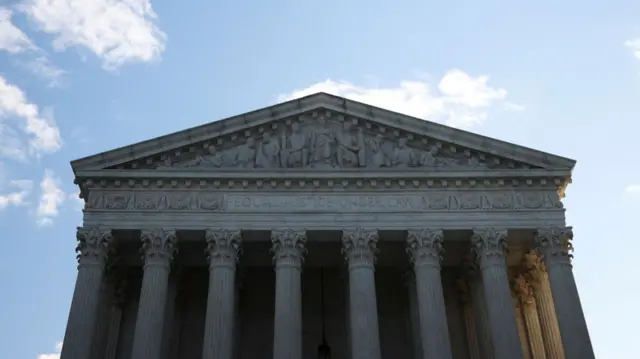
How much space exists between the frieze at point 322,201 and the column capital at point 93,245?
1.12 metres

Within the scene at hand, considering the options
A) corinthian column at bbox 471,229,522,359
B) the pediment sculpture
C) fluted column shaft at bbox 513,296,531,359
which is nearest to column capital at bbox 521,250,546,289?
fluted column shaft at bbox 513,296,531,359

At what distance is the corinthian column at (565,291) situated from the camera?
24391 millimetres

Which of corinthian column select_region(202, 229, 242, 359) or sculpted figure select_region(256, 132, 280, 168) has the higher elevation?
sculpted figure select_region(256, 132, 280, 168)

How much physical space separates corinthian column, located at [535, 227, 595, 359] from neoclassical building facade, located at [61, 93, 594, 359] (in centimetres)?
5

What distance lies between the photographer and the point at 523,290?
99.0 feet

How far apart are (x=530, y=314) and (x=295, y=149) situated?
12.4m

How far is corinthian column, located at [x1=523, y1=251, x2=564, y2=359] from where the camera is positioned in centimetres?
2703

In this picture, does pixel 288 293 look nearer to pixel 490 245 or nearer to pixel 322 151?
pixel 322 151

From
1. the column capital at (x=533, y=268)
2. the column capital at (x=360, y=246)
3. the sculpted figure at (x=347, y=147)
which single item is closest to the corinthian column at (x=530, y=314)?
the column capital at (x=533, y=268)

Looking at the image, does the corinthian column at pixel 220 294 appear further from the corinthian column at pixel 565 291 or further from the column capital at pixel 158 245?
the corinthian column at pixel 565 291

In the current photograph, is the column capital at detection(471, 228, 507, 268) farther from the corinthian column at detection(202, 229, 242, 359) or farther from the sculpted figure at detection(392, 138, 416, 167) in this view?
the corinthian column at detection(202, 229, 242, 359)

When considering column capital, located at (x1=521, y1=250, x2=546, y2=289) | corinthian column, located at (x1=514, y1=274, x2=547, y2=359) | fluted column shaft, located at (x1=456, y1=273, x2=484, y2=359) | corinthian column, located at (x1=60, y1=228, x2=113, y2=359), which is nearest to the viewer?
corinthian column, located at (x1=60, y1=228, x2=113, y2=359)

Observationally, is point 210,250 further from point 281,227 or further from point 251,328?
point 251,328

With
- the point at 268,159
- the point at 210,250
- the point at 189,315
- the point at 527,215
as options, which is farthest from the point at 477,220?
the point at 189,315
